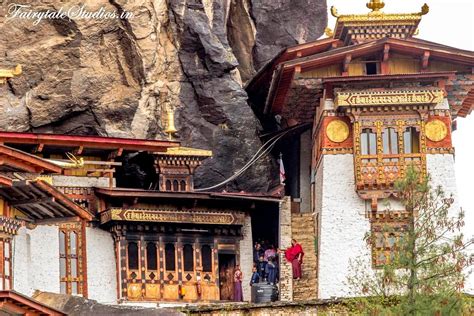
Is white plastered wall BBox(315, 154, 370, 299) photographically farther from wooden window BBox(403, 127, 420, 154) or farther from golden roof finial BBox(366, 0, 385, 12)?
golden roof finial BBox(366, 0, 385, 12)

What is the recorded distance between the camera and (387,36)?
6256cm

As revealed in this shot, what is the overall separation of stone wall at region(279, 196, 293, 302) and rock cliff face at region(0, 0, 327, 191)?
129 inches

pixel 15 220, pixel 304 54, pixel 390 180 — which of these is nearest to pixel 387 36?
pixel 304 54

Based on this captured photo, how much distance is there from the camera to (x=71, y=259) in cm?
5638

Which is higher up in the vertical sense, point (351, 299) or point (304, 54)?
point (304, 54)

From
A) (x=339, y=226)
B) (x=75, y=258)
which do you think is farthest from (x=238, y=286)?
(x=75, y=258)

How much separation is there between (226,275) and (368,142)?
6032 mm

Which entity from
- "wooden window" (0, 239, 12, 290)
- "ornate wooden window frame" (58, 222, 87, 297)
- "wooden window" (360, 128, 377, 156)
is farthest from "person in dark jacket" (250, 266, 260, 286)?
"wooden window" (0, 239, 12, 290)

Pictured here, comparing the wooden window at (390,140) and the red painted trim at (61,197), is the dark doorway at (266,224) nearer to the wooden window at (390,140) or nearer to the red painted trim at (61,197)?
the wooden window at (390,140)

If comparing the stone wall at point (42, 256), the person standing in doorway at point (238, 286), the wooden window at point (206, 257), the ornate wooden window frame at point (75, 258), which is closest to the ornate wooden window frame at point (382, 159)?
the person standing in doorway at point (238, 286)

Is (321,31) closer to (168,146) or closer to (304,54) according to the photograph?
(304,54)

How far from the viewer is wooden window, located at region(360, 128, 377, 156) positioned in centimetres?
5806

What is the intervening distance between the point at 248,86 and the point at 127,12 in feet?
22.3

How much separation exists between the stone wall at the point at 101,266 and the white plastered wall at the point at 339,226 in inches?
242
